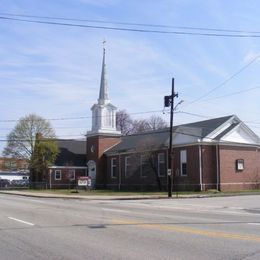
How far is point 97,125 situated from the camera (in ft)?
220

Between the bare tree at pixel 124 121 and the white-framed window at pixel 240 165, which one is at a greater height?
the bare tree at pixel 124 121

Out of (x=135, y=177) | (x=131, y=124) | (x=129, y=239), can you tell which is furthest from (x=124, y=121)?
(x=129, y=239)

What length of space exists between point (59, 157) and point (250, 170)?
2925 cm

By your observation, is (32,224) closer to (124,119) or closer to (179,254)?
(179,254)

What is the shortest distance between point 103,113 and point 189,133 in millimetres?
17781

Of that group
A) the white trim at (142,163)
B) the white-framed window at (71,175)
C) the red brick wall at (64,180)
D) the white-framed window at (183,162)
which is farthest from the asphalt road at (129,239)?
the white-framed window at (71,175)

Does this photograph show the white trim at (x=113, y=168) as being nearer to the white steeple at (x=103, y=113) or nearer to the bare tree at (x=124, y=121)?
the white steeple at (x=103, y=113)

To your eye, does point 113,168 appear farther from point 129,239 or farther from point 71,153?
point 129,239

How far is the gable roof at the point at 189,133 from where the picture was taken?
167ft

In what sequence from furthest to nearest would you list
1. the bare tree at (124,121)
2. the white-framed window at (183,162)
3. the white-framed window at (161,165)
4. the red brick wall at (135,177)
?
the bare tree at (124,121) < the red brick wall at (135,177) < the white-framed window at (161,165) < the white-framed window at (183,162)

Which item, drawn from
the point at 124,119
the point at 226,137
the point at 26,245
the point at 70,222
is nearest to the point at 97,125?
the point at 226,137

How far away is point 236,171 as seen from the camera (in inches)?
2005

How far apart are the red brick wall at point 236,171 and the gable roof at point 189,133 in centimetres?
204

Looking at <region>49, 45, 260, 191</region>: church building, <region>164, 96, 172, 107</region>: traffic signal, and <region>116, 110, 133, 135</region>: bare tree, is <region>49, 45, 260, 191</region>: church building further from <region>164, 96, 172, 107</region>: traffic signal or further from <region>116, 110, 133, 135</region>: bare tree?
<region>116, 110, 133, 135</region>: bare tree
